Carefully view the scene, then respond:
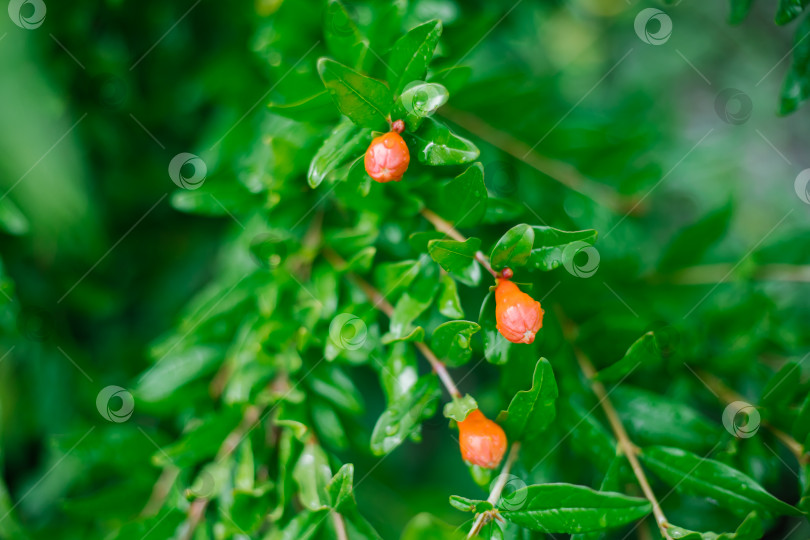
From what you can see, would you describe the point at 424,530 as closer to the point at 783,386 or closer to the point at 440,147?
the point at 440,147

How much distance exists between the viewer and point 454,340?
0.62 metres

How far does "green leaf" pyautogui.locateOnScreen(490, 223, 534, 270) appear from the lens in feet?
1.84

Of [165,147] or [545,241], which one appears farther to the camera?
[165,147]

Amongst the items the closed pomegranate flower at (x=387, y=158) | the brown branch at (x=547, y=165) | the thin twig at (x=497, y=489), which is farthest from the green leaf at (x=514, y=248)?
the brown branch at (x=547, y=165)

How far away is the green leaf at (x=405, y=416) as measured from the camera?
0.64 meters

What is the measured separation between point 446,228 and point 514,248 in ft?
0.37

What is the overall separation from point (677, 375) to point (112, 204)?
110cm

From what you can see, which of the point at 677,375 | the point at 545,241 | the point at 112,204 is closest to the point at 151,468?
the point at 112,204

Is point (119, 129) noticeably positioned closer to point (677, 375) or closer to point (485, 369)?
point (485, 369)

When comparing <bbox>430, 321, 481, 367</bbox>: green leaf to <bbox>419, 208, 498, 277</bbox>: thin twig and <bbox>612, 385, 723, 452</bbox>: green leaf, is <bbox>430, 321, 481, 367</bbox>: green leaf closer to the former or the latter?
<bbox>419, 208, 498, 277</bbox>: thin twig

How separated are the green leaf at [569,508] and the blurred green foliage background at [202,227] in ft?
0.47

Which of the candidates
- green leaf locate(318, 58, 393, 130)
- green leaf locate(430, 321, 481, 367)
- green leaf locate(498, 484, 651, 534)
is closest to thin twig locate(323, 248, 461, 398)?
green leaf locate(430, 321, 481, 367)

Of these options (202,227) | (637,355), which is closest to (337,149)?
(637,355)

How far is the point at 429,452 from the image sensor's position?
1.36 m
